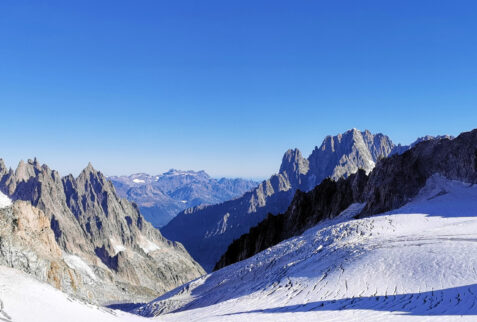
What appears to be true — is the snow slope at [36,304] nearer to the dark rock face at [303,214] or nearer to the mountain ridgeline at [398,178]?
the mountain ridgeline at [398,178]

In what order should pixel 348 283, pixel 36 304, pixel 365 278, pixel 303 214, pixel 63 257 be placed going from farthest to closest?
pixel 303 214 < pixel 63 257 < pixel 365 278 < pixel 348 283 < pixel 36 304

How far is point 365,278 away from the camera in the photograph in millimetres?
26281

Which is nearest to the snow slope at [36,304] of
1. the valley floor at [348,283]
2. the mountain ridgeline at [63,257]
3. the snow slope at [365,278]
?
the valley floor at [348,283]

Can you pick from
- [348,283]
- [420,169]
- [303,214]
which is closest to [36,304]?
[348,283]

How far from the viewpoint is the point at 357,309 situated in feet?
67.1

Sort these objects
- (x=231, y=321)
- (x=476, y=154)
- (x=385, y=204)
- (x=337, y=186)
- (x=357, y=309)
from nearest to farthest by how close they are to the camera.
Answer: (x=357, y=309)
(x=231, y=321)
(x=476, y=154)
(x=385, y=204)
(x=337, y=186)

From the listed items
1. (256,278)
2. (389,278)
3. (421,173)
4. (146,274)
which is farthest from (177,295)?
(146,274)

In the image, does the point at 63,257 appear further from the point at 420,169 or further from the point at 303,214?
the point at 420,169

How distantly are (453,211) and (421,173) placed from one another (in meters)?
15.6

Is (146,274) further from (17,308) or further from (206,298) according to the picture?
(17,308)

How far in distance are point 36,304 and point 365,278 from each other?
22176mm

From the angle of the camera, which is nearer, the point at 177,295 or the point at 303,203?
the point at 177,295

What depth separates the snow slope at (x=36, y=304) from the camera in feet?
51.2

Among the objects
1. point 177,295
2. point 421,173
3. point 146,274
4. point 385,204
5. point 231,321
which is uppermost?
point 421,173
